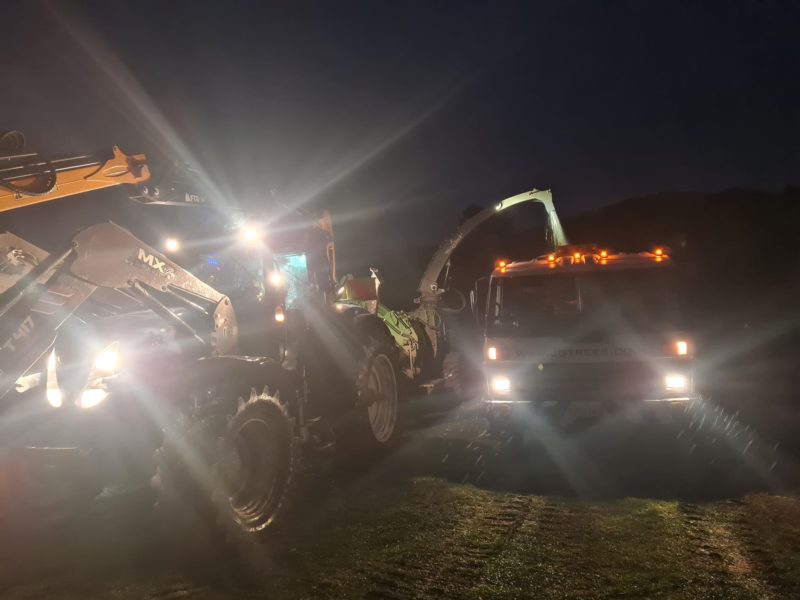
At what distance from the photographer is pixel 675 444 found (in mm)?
7832

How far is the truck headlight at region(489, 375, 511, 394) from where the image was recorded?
804 centimetres

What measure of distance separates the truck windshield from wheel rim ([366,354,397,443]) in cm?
144

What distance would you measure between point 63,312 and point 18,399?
686 mm

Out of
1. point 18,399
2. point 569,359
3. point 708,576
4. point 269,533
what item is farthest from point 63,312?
point 569,359

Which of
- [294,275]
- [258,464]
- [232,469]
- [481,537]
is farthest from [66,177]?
[481,537]

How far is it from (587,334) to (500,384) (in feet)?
3.92

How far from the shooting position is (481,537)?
4.95 meters

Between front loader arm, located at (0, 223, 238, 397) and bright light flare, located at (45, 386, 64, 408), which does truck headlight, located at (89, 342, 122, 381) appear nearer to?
bright light flare, located at (45, 386, 64, 408)

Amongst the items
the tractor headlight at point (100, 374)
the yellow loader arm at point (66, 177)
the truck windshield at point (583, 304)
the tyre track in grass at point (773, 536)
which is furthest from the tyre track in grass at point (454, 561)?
the yellow loader arm at point (66, 177)

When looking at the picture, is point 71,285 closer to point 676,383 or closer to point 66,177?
point 66,177

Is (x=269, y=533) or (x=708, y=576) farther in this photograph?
(x=269, y=533)

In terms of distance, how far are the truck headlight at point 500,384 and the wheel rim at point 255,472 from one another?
3.30 m

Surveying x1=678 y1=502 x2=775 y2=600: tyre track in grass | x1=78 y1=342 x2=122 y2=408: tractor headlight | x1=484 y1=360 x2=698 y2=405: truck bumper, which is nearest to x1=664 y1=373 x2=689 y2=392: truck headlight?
x1=484 y1=360 x2=698 y2=405: truck bumper

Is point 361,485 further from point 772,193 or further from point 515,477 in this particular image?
point 772,193
